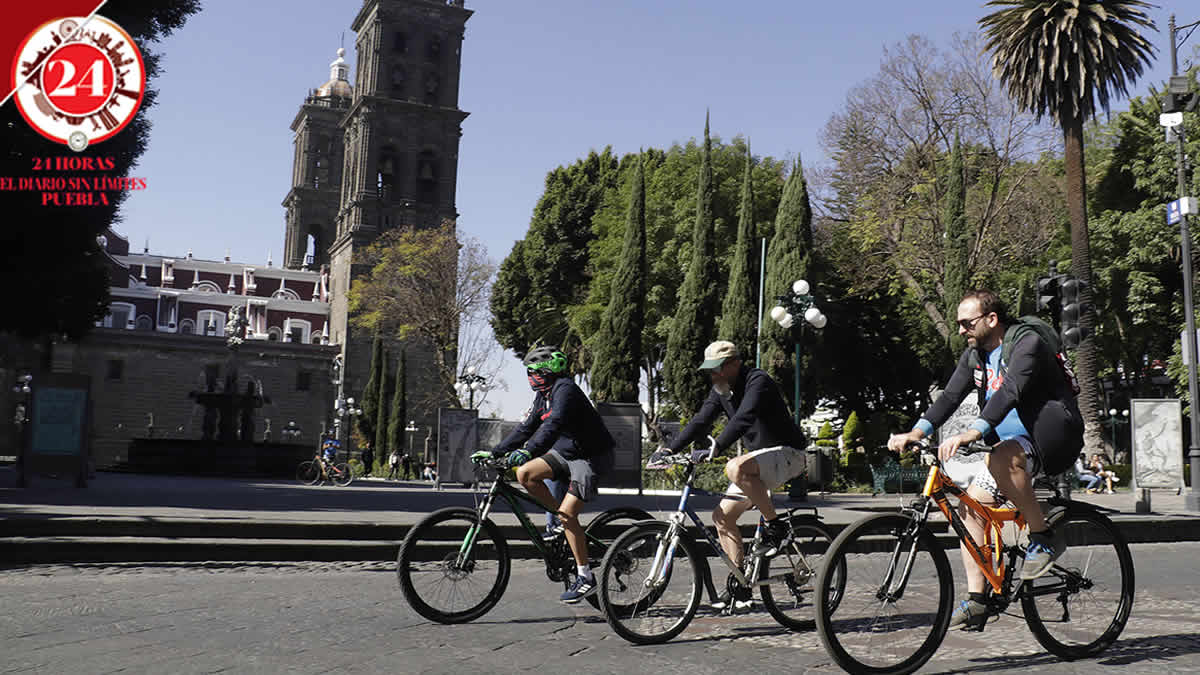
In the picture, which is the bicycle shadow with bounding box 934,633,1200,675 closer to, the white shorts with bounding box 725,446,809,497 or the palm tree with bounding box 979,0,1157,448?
the white shorts with bounding box 725,446,809,497

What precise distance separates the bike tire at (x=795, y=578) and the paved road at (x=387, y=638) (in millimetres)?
139

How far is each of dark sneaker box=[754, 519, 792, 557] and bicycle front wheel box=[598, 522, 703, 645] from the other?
A: 1.46ft

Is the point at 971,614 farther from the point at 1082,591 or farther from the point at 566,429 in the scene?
the point at 566,429

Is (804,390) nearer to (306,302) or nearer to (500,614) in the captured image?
(500,614)

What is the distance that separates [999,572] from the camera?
5.12 meters

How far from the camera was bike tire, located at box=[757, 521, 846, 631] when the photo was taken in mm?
6113

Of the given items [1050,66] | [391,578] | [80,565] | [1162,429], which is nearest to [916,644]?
[391,578]

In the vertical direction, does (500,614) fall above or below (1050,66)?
below

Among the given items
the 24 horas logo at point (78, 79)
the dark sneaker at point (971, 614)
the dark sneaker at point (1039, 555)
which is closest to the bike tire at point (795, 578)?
the dark sneaker at point (971, 614)

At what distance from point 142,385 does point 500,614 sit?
7496cm

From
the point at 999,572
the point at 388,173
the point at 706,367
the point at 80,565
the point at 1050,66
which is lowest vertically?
the point at 80,565

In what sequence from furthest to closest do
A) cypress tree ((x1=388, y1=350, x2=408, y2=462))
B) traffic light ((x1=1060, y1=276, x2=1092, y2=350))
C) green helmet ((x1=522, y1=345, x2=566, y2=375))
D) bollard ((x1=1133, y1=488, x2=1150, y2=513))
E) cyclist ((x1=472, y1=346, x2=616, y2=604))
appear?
cypress tree ((x1=388, y1=350, x2=408, y2=462))
bollard ((x1=1133, y1=488, x2=1150, y2=513))
traffic light ((x1=1060, y1=276, x2=1092, y2=350))
green helmet ((x1=522, y1=345, x2=566, y2=375))
cyclist ((x1=472, y1=346, x2=616, y2=604))

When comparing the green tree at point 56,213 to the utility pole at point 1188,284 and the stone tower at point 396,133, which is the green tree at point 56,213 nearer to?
the utility pole at point 1188,284

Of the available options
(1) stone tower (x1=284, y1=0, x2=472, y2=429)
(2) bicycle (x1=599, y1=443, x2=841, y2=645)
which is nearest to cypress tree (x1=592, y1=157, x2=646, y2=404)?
(2) bicycle (x1=599, y1=443, x2=841, y2=645)
